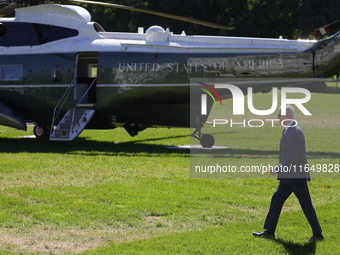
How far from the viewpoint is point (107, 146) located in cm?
1648

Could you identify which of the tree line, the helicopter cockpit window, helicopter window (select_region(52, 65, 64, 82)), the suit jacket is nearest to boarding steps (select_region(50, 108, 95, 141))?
helicopter window (select_region(52, 65, 64, 82))

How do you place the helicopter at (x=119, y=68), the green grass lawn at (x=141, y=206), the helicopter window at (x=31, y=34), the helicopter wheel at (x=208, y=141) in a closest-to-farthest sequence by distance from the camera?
the green grass lawn at (x=141, y=206) < the helicopter at (x=119, y=68) < the helicopter wheel at (x=208, y=141) < the helicopter window at (x=31, y=34)

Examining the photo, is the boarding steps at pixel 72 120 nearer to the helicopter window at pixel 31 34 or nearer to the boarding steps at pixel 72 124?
the boarding steps at pixel 72 124

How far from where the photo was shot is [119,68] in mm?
15383

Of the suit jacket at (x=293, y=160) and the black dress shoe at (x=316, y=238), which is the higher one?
the suit jacket at (x=293, y=160)

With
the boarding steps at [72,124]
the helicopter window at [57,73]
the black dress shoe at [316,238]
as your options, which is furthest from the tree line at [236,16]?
the black dress shoe at [316,238]

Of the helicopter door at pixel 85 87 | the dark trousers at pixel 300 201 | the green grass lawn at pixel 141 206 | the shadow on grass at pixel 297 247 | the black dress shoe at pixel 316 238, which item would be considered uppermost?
the helicopter door at pixel 85 87

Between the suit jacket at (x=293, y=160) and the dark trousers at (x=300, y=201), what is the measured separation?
0.12m

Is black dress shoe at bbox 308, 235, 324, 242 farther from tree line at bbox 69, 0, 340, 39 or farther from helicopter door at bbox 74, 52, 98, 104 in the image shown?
tree line at bbox 69, 0, 340, 39

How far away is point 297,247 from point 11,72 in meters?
13.2

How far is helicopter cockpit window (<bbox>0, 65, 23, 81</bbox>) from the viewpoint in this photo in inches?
645

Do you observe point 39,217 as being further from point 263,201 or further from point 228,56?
point 228,56

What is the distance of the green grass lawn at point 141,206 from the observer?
6.44 metres

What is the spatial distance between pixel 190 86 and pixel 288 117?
8.64 m
